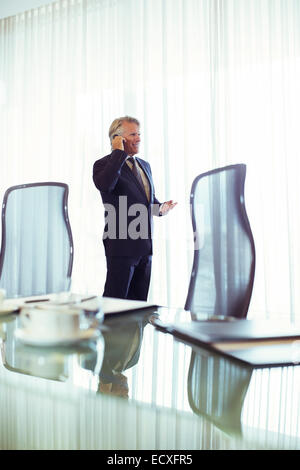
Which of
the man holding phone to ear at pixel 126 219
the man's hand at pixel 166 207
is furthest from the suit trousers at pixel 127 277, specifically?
the man's hand at pixel 166 207

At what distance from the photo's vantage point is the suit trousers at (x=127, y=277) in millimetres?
2625

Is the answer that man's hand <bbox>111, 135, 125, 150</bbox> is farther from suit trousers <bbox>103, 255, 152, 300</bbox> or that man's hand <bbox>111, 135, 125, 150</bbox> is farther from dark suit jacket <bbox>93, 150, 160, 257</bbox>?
suit trousers <bbox>103, 255, 152, 300</bbox>

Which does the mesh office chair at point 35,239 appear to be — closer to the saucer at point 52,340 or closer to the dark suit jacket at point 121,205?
the dark suit jacket at point 121,205

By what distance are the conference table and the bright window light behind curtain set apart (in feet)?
10.2

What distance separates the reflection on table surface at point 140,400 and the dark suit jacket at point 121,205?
5.75ft

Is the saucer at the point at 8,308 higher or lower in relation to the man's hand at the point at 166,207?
lower

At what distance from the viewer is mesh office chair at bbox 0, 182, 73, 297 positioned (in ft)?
6.75

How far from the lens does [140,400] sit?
623 mm

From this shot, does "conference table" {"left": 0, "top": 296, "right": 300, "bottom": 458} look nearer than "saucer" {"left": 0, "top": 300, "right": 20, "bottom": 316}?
Yes

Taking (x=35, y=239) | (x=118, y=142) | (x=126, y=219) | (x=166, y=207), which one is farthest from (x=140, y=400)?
(x=118, y=142)

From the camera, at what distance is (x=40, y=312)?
0.82 m

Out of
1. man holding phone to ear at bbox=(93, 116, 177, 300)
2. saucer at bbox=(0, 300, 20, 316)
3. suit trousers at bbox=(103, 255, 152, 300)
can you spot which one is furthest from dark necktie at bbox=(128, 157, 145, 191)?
saucer at bbox=(0, 300, 20, 316)

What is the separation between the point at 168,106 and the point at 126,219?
1859 millimetres

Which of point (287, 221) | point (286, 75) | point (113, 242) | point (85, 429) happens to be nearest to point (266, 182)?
point (287, 221)
